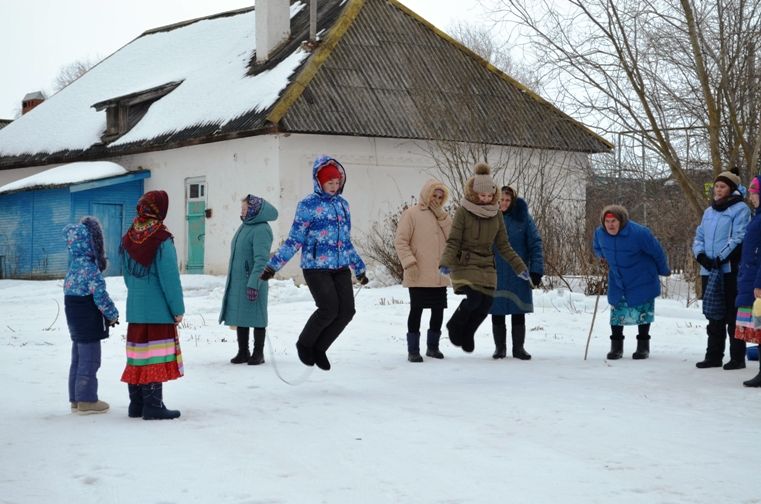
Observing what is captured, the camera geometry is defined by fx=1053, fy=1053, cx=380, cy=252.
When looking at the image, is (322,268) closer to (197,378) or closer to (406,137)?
(197,378)

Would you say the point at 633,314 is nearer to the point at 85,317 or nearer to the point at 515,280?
the point at 515,280

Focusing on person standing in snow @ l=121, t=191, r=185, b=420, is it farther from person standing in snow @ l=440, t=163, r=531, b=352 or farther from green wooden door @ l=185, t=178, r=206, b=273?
green wooden door @ l=185, t=178, r=206, b=273

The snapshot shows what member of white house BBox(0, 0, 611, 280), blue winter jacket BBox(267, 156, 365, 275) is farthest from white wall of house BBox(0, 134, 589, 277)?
blue winter jacket BBox(267, 156, 365, 275)

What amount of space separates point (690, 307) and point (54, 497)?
10.8 metres

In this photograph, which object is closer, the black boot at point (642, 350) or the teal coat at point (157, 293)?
the teal coat at point (157, 293)

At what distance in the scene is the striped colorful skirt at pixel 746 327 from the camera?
25.6 ft

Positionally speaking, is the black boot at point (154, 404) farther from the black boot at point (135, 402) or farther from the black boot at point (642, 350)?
the black boot at point (642, 350)

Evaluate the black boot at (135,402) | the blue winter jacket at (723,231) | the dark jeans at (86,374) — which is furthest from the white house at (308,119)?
the black boot at (135,402)

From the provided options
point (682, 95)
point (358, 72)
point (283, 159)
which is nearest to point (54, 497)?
point (682, 95)

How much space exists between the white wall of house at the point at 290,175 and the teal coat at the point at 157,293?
1475 centimetres

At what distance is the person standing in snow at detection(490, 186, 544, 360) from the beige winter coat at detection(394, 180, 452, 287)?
0.58 metres

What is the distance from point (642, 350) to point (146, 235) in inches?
194

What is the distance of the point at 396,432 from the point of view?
19.8 feet

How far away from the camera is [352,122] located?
2183 cm
